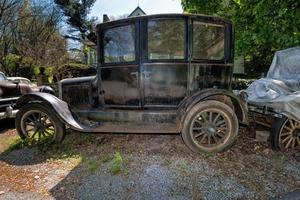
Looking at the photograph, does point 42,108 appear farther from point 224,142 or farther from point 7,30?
point 7,30

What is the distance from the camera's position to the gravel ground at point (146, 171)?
3.49 metres

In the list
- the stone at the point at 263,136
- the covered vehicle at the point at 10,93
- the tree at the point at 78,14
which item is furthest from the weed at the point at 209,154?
the tree at the point at 78,14

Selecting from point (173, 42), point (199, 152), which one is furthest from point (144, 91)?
point (199, 152)

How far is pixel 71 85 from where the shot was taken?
5406mm

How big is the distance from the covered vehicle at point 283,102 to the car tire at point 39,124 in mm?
3434

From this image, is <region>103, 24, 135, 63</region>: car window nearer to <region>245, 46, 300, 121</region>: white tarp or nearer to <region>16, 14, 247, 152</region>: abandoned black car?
<region>16, 14, 247, 152</region>: abandoned black car

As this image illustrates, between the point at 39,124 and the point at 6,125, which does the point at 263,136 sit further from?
the point at 6,125

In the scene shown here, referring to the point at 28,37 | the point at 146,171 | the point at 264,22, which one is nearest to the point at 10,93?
the point at 146,171

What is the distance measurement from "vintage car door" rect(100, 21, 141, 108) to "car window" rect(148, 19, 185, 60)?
242 mm

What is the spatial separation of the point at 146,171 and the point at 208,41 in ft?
7.57

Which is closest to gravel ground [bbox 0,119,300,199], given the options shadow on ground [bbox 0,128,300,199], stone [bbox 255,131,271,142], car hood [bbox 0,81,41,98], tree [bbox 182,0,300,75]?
shadow on ground [bbox 0,128,300,199]

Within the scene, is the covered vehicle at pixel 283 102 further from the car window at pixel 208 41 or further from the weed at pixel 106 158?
the weed at pixel 106 158

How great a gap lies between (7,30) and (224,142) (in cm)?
2089

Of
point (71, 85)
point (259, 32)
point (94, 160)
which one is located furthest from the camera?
point (259, 32)
